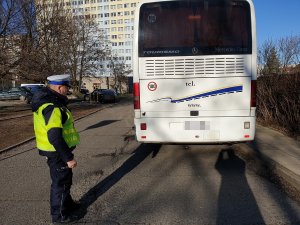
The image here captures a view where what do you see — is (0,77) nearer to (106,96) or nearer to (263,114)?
(263,114)

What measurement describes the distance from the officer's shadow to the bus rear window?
2334 millimetres

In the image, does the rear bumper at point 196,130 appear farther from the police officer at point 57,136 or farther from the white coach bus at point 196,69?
the police officer at point 57,136

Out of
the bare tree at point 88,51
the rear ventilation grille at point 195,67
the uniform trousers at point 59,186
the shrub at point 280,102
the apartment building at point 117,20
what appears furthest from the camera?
the apartment building at point 117,20

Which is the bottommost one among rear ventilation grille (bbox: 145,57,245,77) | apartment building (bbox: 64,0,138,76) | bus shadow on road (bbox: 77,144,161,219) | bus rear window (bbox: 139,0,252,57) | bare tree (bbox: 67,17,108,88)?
bus shadow on road (bbox: 77,144,161,219)

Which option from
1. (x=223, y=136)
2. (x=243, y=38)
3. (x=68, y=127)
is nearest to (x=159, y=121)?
(x=223, y=136)

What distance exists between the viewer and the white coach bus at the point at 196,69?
6.93 meters

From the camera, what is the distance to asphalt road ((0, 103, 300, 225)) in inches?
179

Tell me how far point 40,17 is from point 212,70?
16.8 metres

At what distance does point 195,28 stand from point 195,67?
2.58 feet

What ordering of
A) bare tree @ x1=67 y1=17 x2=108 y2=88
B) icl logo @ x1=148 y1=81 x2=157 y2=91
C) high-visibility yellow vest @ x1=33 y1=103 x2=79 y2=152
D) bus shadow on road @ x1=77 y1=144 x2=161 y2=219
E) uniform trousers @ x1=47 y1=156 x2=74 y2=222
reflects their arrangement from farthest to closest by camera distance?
bare tree @ x1=67 y1=17 x2=108 y2=88
icl logo @ x1=148 y1=81 x2=157 y2=91
bus shadow on road @ x1=77 y1=144 x2=161 y2=219
uniform trousers @ x1=47 y1=156 x2=74 y2=222
high-visibility yellow vest @ x1=33 y1=103 x2=79 y2=152

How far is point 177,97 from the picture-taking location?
23.2ft

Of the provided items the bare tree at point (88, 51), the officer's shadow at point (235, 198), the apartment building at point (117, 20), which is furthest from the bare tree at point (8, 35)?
the apartment building at point (117, 20)

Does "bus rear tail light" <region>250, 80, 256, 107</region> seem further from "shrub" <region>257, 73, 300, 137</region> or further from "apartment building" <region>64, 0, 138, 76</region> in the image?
"apartment building" <region>64, 0, 138, 76</region>

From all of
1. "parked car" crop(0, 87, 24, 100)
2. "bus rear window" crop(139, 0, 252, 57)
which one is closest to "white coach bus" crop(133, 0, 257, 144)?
"bus rear window" crop(139, 0, 252, 57)
